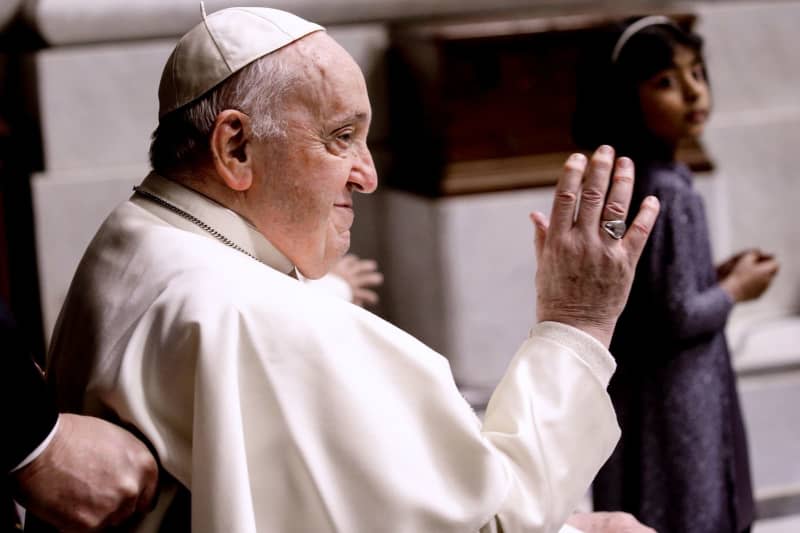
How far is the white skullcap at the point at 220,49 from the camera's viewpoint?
2346 millimetres

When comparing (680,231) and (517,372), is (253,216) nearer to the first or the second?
(517,372)

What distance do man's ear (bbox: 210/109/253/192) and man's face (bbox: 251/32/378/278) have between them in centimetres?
2

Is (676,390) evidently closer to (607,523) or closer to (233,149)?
(607,523)

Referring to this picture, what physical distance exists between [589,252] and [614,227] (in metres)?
0.07

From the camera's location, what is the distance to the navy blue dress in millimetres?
3285

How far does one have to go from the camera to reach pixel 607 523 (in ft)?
8.70

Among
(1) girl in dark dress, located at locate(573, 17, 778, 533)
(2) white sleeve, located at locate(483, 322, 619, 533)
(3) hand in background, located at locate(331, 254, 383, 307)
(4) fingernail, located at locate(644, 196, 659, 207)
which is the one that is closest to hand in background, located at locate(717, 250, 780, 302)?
(1) girl in dark dress, located at locate(573, 17, 778, 533)

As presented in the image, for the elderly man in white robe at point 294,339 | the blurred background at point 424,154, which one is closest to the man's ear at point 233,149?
the elderly man in white robe at point 294,339

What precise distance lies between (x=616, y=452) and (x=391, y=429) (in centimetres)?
135

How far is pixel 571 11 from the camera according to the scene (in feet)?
17.4

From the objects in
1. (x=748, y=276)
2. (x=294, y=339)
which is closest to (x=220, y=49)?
(x=294, y=339)

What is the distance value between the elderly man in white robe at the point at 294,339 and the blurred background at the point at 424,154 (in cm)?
249

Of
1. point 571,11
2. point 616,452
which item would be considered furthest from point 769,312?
point 616,452

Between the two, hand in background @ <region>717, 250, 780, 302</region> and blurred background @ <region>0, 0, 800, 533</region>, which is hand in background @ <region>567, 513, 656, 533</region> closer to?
hand in background @ <region>717, 250, 780, 302</region>
